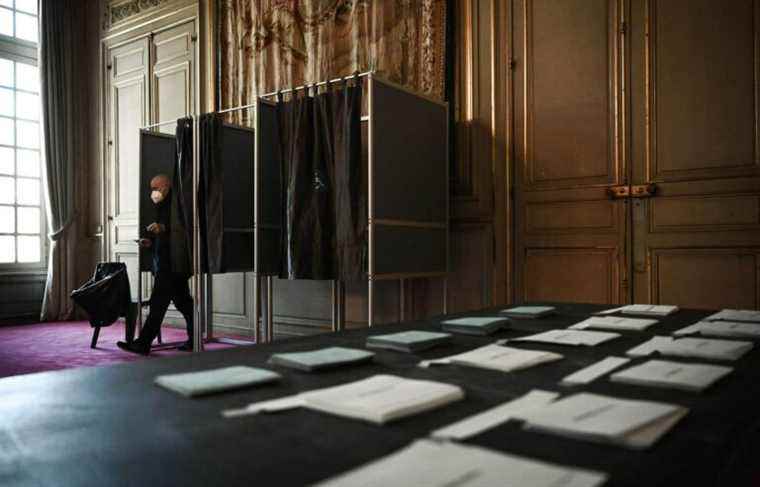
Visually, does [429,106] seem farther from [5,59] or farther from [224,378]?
[5,59]

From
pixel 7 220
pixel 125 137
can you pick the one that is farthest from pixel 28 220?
pixel 125 137

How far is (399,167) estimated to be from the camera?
3582mm

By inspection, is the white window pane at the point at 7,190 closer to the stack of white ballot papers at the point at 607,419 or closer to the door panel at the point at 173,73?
the door panel at the point at 173,73

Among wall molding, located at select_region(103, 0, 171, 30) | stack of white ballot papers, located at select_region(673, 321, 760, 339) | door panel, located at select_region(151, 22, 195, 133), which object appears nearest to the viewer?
stack of white ballot papers, located at select_region(673, 321, 760, 339)

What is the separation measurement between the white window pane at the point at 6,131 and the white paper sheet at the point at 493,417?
7.11 metres

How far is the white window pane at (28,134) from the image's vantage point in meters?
6.43

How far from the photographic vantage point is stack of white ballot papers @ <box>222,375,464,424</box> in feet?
2.31

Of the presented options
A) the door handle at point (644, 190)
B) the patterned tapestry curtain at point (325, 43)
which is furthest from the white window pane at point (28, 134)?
the door handle at point (644, 190)

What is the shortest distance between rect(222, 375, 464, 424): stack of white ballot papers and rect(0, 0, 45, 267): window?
6.74m

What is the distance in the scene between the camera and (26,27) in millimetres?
6516

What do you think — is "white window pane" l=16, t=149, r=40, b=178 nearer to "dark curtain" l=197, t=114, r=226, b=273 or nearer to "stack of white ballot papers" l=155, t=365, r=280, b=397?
"dark curtain" l=197, t=114, r=226, b=273

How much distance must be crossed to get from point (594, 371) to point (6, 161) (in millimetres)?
7069

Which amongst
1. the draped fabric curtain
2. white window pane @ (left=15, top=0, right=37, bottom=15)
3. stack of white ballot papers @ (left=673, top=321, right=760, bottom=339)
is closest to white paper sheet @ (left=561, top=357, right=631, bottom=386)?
stack of white ballot papers @ (left=673, top=321, right=760, bottom=339)

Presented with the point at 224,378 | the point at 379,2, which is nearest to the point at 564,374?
the point at 224,378
